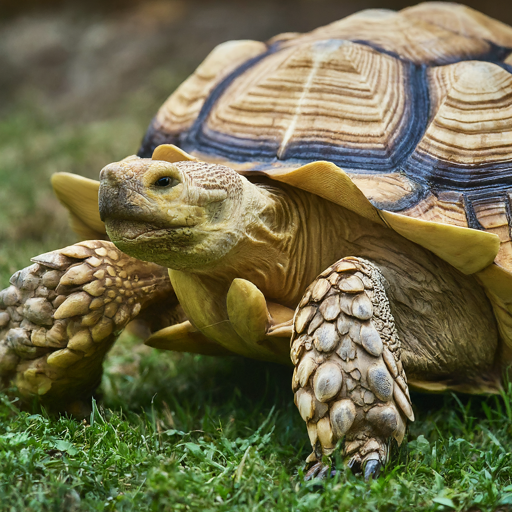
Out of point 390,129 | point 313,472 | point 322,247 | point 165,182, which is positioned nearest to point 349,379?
point 313,472

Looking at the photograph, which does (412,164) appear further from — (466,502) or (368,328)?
(466,502)

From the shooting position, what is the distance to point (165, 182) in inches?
82.1

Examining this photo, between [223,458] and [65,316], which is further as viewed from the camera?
[65,316]

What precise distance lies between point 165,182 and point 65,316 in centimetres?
82

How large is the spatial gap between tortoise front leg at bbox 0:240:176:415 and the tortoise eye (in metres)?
0.68

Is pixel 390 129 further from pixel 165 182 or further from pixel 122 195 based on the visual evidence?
pixel 122 195

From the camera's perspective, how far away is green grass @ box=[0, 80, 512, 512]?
178 centimetres

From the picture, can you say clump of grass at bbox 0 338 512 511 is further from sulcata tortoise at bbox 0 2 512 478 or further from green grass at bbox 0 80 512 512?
sulcata tortoise at bbox 0 2 512 478

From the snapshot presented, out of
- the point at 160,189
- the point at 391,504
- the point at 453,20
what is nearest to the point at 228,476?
the point at 391,504

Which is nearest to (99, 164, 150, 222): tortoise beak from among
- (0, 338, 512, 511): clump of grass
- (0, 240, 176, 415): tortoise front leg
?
(0, 240, 176, 415): tortoise front leg

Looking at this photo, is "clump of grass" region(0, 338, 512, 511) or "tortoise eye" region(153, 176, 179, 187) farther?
"tortoise eye" region(153, 176, 179, 187)

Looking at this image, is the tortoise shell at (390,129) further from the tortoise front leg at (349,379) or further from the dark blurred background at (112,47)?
the dark blurred background at (112,47)

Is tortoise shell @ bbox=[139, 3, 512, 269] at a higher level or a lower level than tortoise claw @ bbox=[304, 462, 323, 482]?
higher

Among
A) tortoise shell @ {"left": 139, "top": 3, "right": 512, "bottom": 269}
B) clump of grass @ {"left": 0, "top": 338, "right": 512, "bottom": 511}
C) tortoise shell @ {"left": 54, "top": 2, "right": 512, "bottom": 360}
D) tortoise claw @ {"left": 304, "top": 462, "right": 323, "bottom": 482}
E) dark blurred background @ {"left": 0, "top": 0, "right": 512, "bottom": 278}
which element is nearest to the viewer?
clump of grass @ {"left": 0, "top": 338, "right": 512, "bottom": 511}
